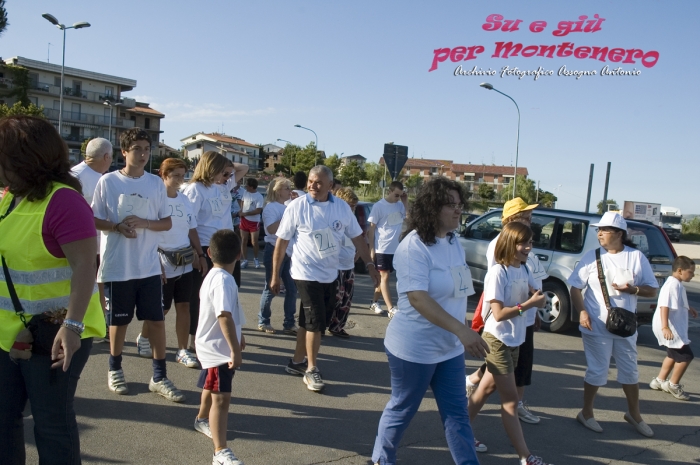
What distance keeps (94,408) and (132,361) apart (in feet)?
3.85

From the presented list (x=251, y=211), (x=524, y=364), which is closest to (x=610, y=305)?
(x=524, y=364)

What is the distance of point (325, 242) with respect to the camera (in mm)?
5262

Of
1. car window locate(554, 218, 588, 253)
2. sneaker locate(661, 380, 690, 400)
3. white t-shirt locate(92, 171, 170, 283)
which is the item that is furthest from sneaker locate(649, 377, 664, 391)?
white t-shirt locate(92, 171, 170, 283)

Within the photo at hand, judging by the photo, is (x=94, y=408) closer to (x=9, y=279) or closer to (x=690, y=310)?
(x=9, y=279)

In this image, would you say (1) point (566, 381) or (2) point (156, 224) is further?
(1) point (566, 381)

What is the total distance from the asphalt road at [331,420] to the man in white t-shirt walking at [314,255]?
0.37 metres

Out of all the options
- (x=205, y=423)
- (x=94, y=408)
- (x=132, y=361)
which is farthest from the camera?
(x=132, y=361)

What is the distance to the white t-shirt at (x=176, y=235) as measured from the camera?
527cm

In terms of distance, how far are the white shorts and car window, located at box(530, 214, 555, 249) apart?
3896mm

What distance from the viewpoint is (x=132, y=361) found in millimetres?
5496

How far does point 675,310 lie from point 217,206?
467 centimetres

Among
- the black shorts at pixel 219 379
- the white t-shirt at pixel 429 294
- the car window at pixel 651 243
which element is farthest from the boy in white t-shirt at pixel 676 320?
the black shorts at pixel 219 379

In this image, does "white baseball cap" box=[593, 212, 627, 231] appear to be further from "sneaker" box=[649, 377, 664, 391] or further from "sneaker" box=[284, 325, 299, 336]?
"sneaker" box=[284, 325, 299, 336]

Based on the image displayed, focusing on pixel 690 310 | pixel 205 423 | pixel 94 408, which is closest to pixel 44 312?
pixel 205 423
